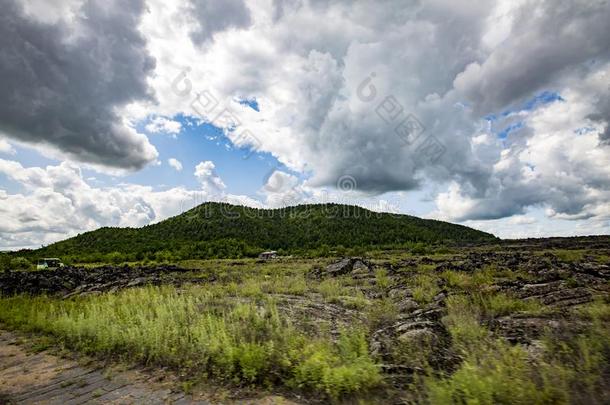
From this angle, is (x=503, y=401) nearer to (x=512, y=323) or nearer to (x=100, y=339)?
(x=512, y=323)

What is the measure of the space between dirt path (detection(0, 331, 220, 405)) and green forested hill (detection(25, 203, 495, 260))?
81250mm

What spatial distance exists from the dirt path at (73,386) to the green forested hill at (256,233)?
267ft

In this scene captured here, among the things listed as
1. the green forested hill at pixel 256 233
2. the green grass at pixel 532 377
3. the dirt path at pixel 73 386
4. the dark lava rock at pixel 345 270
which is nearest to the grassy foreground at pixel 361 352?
the green grass at pixel 532 377

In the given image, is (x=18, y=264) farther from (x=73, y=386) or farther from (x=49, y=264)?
(x=73, y=386)

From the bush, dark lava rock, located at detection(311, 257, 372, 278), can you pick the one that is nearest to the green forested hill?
the bush

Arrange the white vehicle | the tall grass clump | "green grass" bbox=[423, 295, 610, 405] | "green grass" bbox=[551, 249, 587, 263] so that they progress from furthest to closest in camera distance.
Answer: the white vehicle < "green grass" bbox=[551, 249, 587, 263] < the tall grass clump < "green grass" bbox=[423, 295, 610, 405]

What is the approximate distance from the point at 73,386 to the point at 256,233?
117 meters

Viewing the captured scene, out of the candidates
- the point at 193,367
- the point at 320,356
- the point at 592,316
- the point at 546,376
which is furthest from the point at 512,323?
the point at 193,367

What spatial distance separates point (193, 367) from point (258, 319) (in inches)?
103

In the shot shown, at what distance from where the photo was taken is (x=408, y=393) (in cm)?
564

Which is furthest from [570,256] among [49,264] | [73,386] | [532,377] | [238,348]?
[49,264]

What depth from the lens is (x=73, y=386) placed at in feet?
23.3

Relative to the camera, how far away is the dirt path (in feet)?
20.6

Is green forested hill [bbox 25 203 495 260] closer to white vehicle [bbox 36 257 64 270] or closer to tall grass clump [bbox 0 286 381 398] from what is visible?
white vehicle [bbox 36 257 64 270]
